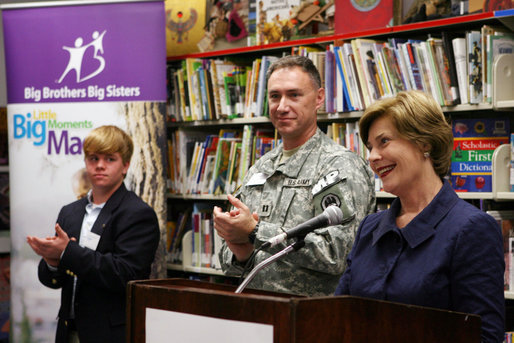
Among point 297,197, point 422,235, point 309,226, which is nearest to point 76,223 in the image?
point 297,197

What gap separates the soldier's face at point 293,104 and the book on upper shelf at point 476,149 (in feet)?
3.11

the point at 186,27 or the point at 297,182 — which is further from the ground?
the point at 186,27

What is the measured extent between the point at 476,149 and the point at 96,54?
7.21 ft

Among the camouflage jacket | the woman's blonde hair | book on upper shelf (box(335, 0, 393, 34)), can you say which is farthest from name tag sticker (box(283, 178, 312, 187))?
book on upper shelf (box(335, 0, 393, 34))

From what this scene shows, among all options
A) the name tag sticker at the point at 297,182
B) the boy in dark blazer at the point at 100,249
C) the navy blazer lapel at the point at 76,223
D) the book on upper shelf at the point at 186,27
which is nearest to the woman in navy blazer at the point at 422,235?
the name tag sticker at the point at 297,182

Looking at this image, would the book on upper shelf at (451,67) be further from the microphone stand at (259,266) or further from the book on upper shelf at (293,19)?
the microphone stand at (259,266)

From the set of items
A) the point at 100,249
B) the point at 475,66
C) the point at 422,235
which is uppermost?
the point at 475,66

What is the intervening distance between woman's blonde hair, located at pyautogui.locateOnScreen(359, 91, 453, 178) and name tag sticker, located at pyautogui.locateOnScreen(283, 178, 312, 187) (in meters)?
0.68

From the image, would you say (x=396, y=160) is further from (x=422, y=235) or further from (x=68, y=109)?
(x=68, y=109)

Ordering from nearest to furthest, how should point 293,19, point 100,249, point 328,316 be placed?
1. point 328,316
2. point 100,249
3. point 293,19

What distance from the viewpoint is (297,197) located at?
7.80 ft

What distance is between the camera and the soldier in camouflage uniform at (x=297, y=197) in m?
2.15

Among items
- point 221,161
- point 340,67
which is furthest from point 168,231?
point 340,67

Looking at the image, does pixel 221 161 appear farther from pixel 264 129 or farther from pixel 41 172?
pixel 41 172
